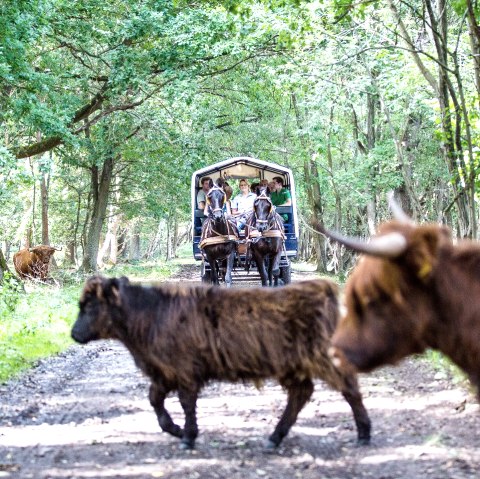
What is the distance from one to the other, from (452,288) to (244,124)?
3168 centimetres

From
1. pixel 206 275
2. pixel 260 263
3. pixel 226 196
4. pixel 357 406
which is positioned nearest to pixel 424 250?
pixel 357 406

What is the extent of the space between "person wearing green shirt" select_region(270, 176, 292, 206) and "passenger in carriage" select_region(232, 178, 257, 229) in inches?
42.0

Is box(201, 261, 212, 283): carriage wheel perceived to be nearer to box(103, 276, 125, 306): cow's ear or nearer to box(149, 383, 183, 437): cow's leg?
box(103, 276, 125, 306): cow's ear

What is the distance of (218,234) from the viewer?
19.9 meters

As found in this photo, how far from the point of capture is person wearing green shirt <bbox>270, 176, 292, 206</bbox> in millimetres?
23625

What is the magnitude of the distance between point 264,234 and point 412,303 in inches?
623

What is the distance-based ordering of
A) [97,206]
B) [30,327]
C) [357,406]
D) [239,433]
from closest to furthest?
[357,406] < [239,433] < [30,327] < [97,206]

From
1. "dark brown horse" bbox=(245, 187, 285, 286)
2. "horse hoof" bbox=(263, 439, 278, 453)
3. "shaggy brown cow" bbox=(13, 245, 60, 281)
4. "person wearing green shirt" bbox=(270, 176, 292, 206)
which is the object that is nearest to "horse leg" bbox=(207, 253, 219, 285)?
"dark brown horse" bbox=(245, 187, 285, 286)

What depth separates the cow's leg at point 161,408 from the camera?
276 inches

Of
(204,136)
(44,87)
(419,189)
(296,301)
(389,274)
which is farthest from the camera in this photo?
(419,189)

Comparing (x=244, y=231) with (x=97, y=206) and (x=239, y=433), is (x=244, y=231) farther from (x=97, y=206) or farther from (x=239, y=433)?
(x=97, y=206)

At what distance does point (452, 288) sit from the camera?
4180 millimetres

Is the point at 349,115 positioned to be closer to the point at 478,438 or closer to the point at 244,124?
the point at 244,124

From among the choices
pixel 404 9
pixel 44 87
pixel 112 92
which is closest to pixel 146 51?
pixel 112 92
